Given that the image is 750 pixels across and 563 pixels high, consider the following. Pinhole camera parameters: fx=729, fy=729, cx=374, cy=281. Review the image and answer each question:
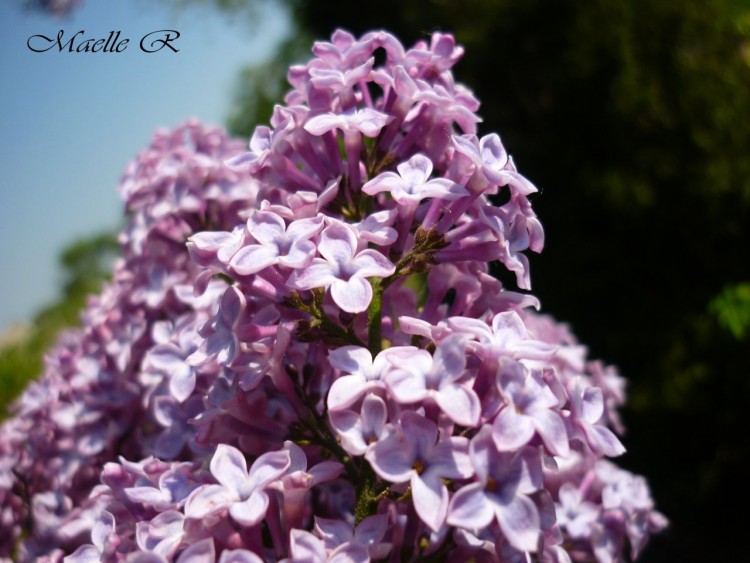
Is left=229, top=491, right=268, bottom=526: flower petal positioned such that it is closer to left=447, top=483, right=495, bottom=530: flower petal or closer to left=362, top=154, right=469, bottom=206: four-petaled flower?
left=447, top=483, right=495, bottom=530: flower petal

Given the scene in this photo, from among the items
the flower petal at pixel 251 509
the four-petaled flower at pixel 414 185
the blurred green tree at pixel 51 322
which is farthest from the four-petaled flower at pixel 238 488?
the blurred green tree at pixel 51 322

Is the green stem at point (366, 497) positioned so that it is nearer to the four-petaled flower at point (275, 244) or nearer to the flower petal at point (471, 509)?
the flower petal at point (471, 509)

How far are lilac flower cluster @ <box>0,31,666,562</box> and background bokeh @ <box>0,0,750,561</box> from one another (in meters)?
1.60

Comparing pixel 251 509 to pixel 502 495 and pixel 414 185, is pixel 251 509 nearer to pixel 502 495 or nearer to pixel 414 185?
pixel 502 495

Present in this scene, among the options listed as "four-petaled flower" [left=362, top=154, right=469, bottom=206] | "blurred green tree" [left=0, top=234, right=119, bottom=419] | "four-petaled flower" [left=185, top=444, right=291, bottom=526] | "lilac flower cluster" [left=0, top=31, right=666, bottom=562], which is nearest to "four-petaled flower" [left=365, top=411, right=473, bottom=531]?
"lilac flower cluster" [left=0, top=31, right=666, bottom=562]

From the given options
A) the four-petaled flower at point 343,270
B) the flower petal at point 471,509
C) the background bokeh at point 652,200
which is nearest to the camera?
the flower petal at point 471,509

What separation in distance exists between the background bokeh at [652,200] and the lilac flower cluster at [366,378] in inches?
62.9

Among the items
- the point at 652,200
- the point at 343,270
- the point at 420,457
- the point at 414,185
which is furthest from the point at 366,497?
the point at 652,200

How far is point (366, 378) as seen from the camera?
2.38 feet

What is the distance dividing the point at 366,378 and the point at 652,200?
228 cm

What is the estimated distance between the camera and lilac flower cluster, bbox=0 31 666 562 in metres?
0.68

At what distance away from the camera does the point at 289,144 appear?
0.92 m

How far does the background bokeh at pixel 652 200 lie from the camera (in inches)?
103

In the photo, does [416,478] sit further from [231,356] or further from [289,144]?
[289,144]
